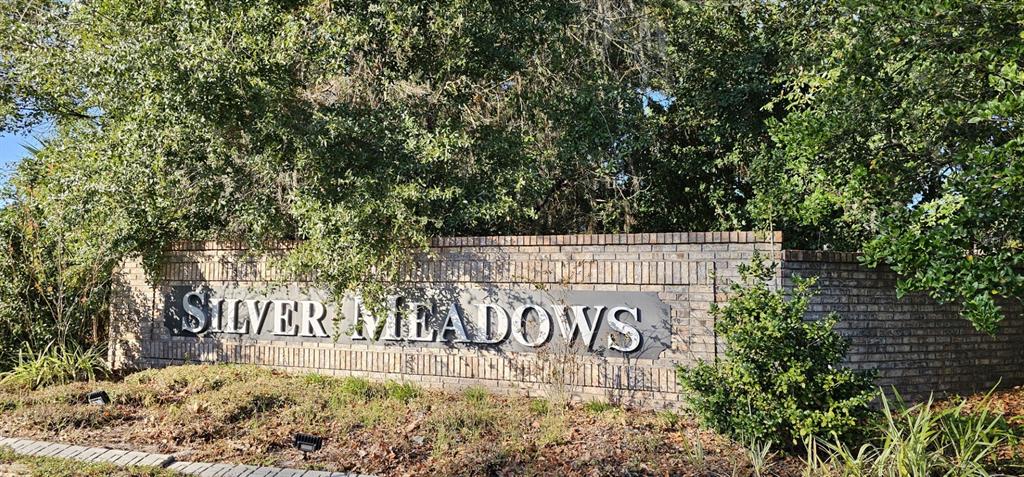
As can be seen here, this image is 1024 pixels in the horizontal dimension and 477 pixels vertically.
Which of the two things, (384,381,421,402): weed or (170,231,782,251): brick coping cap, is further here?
(384,381,421,402): weed

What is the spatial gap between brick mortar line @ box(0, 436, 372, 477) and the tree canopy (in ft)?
9.26

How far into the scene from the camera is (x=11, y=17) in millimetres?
11922

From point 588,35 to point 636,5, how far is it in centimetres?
89

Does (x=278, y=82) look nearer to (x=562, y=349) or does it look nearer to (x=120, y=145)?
(x=120, y=145)

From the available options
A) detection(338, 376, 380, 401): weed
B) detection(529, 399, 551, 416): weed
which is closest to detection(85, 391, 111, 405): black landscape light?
detection(338, 376, 380, 401): weed

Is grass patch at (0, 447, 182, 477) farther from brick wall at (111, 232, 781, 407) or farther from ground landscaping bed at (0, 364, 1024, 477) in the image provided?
brick wall at (111, 232, 781, 407)

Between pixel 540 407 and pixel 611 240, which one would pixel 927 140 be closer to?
pixel 611 240

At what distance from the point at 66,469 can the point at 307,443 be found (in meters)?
1.77

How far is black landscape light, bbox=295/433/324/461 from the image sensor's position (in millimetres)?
6168

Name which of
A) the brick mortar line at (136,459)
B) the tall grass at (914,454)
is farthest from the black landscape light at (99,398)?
the tall grass at (914,454)

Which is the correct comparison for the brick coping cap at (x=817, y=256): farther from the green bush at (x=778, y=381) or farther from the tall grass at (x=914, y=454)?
the tall grass at (x=914, y=454)

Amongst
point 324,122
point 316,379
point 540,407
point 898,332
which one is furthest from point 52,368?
point 898,332

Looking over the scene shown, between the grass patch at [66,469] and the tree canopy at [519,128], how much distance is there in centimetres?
309

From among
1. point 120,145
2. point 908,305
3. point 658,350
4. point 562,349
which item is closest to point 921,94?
point 908,305
